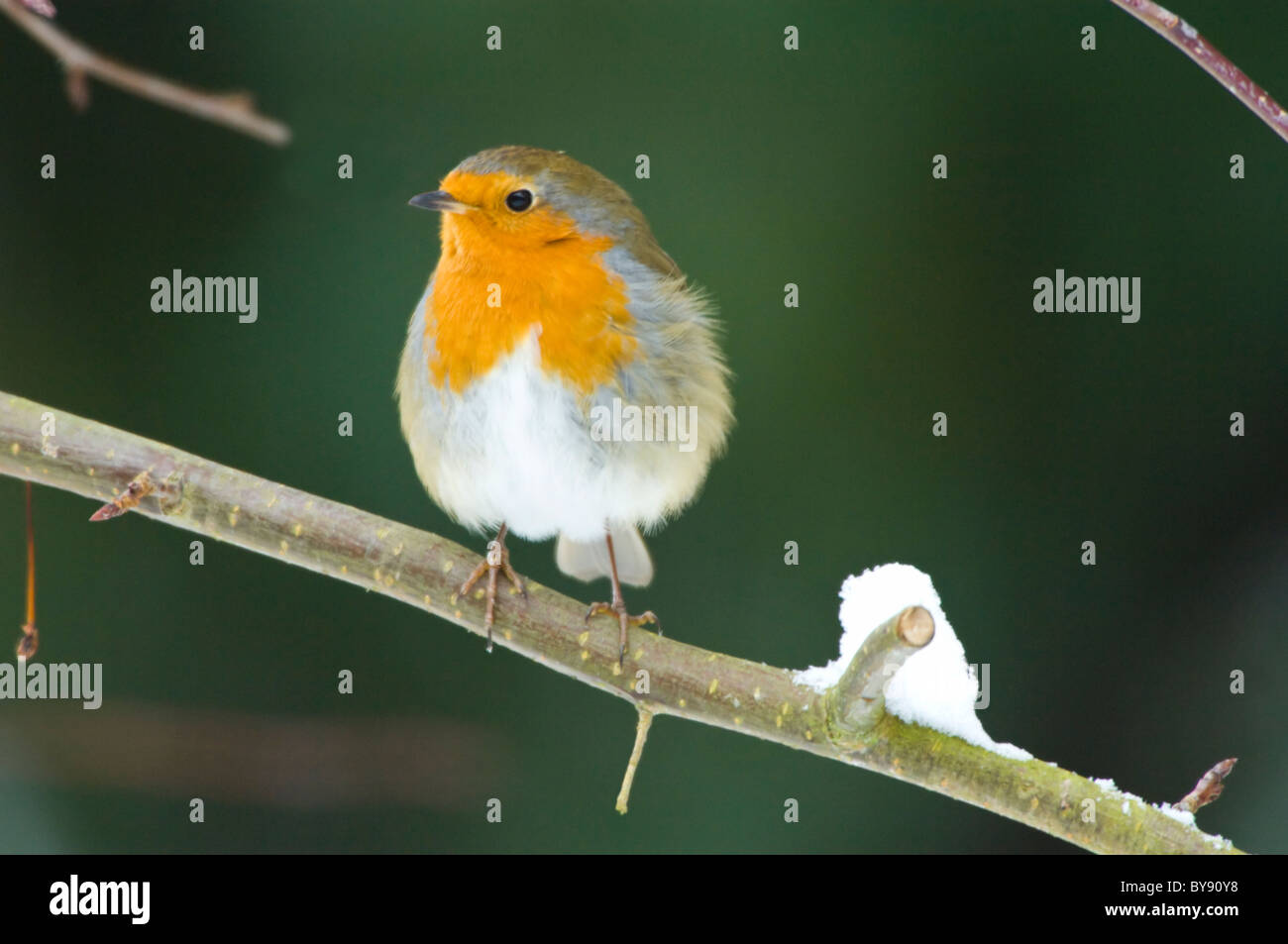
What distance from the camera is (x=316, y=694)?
405cm

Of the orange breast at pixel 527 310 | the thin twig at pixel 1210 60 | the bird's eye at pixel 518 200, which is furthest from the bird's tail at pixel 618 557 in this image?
the thin twig at pixel 1210 60

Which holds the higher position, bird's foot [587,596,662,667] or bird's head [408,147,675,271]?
bird's head [408,147,675,271]

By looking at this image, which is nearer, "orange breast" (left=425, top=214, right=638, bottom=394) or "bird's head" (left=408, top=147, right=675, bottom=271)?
"orange breast" (left=425, top=214, right=638, bottom=394)

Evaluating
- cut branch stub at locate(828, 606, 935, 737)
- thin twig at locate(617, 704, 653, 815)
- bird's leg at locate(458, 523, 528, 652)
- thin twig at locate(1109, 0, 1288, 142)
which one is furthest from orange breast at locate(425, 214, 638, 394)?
thin twig at locate(1109, 0, 1288, 142)

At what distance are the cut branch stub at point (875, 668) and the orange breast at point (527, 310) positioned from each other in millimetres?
1001

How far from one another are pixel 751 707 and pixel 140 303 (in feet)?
8.44

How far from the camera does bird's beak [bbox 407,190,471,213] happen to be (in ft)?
10.1

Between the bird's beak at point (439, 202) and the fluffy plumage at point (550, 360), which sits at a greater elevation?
the bird's beak at point (439, 202)

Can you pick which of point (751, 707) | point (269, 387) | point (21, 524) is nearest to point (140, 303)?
point (269, 387)

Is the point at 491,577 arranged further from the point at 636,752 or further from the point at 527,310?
the point at 527,310

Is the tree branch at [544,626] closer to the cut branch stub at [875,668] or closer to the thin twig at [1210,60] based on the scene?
the cut branch stub at [875,668]

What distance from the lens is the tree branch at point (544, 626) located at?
2357 mm

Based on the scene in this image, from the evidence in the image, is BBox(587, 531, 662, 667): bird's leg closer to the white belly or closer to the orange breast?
the white belly

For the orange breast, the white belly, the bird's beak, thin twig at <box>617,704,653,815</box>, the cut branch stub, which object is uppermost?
the bird's beak
